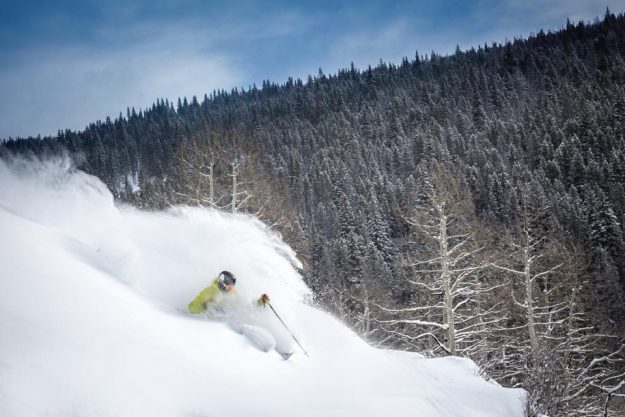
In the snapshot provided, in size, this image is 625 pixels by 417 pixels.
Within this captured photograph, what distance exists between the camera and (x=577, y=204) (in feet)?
231

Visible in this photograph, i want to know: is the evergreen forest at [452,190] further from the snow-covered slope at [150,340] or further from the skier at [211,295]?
the skier at [211,295]

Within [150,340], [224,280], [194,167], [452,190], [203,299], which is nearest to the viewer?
[150,340]

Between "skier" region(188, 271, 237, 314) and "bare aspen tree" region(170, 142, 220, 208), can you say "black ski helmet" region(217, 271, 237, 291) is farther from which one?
"bare aspen tree" region(170, 142, 220, 208)

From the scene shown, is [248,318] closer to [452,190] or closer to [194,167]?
[452,190]

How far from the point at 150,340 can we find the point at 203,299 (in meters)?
2.13

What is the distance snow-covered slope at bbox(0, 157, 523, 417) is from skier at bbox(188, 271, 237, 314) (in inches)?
12.2

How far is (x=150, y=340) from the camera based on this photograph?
14.5ft

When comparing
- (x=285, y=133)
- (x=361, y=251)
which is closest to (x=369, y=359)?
(x=361, y=251)

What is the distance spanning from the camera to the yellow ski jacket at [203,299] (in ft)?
21.3

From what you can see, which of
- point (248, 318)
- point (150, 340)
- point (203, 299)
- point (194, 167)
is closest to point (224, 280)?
point (203, 299)

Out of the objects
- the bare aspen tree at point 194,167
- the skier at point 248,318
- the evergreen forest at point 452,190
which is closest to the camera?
the skier at point 248,318

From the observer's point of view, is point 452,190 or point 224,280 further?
point 452,190

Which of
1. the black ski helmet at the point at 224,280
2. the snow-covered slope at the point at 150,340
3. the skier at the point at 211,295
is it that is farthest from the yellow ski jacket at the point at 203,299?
the snow-covered slope at the point at 150,340

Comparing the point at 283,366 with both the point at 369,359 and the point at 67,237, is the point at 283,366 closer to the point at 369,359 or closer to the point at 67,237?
the point at 369,359
